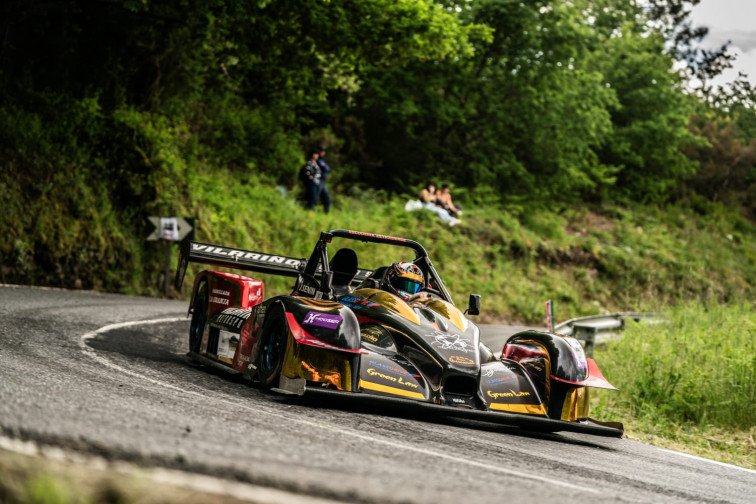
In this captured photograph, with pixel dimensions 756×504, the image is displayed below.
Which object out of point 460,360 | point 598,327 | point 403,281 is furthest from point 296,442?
point 598,327

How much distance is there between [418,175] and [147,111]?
10.3 m

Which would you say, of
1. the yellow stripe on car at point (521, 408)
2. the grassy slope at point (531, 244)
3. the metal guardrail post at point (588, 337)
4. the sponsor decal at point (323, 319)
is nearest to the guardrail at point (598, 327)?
the metal guardrail post at point (588, 337)

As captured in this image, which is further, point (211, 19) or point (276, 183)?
point (276, 183)

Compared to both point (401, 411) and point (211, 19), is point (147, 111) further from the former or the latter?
point (401, 411)

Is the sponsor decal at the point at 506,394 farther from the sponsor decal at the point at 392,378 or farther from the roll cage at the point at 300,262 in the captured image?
the roll cage at the point at 300,262

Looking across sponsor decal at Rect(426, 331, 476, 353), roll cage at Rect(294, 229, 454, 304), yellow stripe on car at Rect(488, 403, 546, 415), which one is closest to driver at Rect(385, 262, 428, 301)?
roll cage at Rect(294, 229, 454, 304)

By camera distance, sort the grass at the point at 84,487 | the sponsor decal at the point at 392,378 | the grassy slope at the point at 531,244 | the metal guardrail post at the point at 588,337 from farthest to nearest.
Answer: the grassy slope at the point at 531,244 → the metal guardrail post at the point at 588,337 → the sponsor decal at the point at 392,378 → the grass at the point at 84,487

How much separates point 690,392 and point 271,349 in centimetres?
524

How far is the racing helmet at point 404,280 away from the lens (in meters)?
8.36

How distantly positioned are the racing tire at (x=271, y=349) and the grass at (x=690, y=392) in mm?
3647

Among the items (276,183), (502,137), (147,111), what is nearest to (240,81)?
(276,183)

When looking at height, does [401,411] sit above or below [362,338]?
below

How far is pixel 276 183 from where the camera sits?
24.2 metres

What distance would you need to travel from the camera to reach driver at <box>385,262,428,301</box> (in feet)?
27.3
